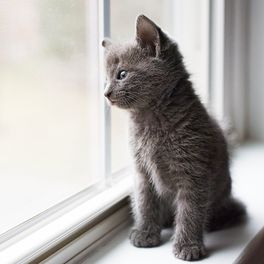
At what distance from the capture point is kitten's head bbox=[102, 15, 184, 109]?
0.94 metres

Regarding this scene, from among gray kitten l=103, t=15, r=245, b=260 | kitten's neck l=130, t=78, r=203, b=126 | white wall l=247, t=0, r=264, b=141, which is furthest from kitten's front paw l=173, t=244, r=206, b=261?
white wall l=247, t=0, r=264, b=141

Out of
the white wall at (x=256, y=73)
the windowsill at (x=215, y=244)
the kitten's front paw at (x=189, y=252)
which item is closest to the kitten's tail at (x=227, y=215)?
the windowsill at (x=215, y=244)

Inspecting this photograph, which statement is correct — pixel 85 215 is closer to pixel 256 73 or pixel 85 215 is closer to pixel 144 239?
pixel 144 239

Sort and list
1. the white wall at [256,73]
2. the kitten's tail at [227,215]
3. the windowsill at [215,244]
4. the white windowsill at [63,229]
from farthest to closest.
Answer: the white wall at [256,73] → the kitten's tail at [227,215] → the windowsill at [215,244] → the white windowsill at [63,229]

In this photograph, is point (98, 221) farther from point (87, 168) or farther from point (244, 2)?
point (244, 2)

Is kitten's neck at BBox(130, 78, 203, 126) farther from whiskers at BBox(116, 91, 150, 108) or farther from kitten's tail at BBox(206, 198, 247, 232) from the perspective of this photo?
kitten's tail at BBox(206, 198, 247, 232)

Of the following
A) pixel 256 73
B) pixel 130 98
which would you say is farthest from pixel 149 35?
pixel 256 73

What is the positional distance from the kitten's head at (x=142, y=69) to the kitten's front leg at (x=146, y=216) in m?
0.17

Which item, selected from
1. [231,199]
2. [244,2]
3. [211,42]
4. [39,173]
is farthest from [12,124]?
[244,2]

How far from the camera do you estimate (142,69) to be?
0.94 meters

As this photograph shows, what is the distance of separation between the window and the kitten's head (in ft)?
0.49

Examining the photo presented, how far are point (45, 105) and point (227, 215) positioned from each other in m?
0.43

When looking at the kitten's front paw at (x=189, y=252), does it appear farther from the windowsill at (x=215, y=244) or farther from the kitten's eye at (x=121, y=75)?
the kitten's eye at (x=121, y=75)

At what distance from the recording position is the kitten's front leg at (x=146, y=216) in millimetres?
1046
